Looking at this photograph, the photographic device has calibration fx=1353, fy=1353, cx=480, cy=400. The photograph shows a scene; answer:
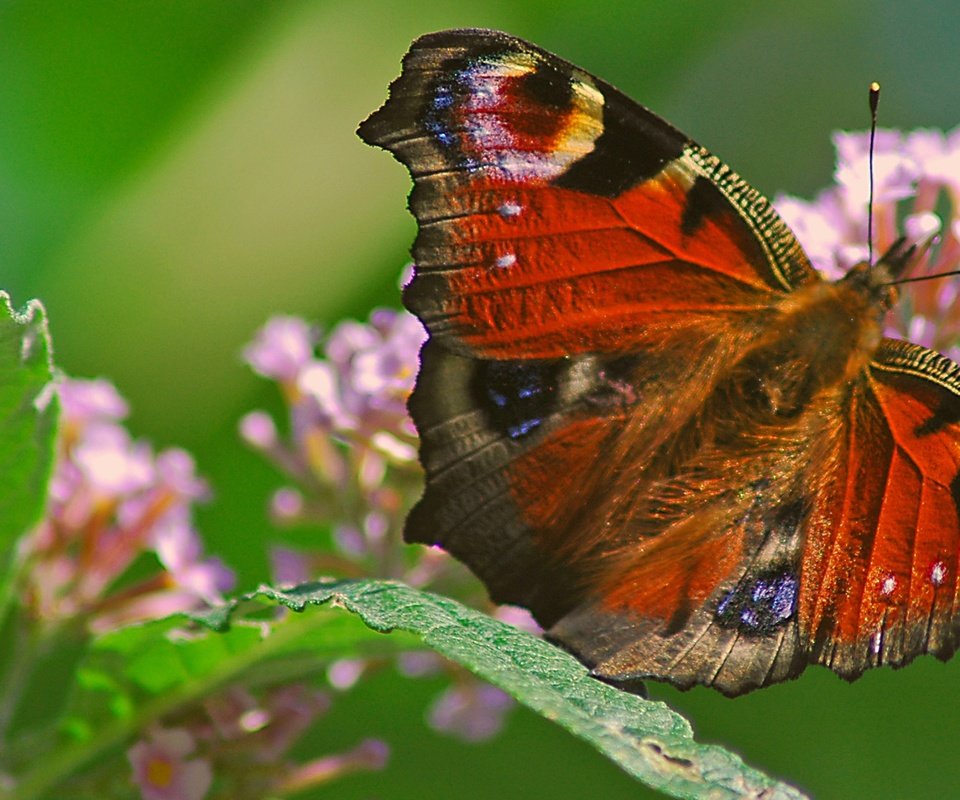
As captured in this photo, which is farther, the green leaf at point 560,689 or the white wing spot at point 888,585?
the white wing spot at point 888,585

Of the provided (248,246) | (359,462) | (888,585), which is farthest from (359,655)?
(248,246)

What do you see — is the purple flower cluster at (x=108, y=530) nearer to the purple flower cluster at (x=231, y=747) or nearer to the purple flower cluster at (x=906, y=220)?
the purple flower cluster at (x=231, y=747)

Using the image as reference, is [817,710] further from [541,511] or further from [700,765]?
[700,765]

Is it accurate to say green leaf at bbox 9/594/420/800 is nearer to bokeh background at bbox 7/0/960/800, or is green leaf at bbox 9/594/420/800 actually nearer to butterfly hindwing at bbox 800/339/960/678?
butterfly hindwing at bbox 800/339/960/678

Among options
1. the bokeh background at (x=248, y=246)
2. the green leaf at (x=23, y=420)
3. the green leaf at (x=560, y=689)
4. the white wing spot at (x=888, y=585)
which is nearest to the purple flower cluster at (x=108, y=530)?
the green leaf at (x=23, y=420)

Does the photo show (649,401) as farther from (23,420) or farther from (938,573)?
(23,420)
